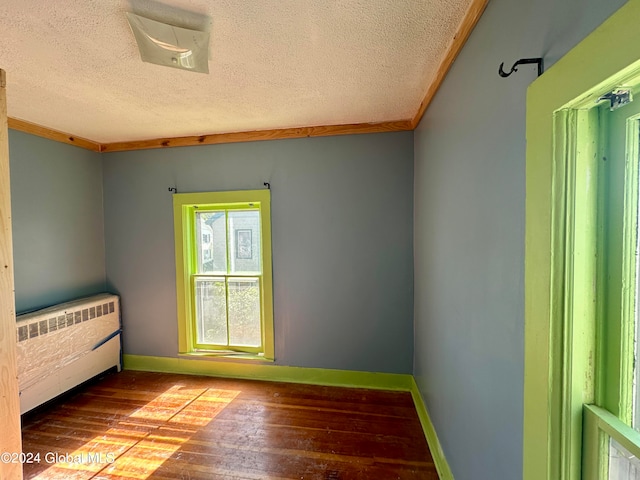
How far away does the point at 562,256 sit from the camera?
0.66 meters

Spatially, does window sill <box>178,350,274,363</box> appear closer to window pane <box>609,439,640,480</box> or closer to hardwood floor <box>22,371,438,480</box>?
hardwood floor <box>22,371,438,480</box>

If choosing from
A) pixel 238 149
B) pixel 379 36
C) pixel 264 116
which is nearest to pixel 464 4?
pixel 379 36

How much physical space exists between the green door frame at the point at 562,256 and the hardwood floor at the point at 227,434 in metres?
1.24

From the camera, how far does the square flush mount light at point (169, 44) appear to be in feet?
3.76

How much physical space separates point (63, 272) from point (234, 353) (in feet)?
5.60

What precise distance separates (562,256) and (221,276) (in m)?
2.59

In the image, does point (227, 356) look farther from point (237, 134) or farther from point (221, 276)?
point (237, 134)

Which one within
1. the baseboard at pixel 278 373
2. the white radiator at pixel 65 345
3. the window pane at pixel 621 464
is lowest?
the baseboard at pixel 278 373

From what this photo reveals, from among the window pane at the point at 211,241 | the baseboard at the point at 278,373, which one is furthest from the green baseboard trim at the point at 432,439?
the window pane at the point at 211,241

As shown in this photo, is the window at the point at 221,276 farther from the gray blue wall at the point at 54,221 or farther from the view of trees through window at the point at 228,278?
the gray blue wall at the point at 54,221

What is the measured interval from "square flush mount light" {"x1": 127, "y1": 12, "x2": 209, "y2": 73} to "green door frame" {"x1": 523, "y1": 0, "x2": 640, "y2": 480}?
52.6 inches

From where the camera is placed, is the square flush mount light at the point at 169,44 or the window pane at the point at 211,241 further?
the window pane at the point at 211,241

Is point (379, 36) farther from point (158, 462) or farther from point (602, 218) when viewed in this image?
point (158, 462)

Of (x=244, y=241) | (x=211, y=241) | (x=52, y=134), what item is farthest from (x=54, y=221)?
(x=244, y=241)
